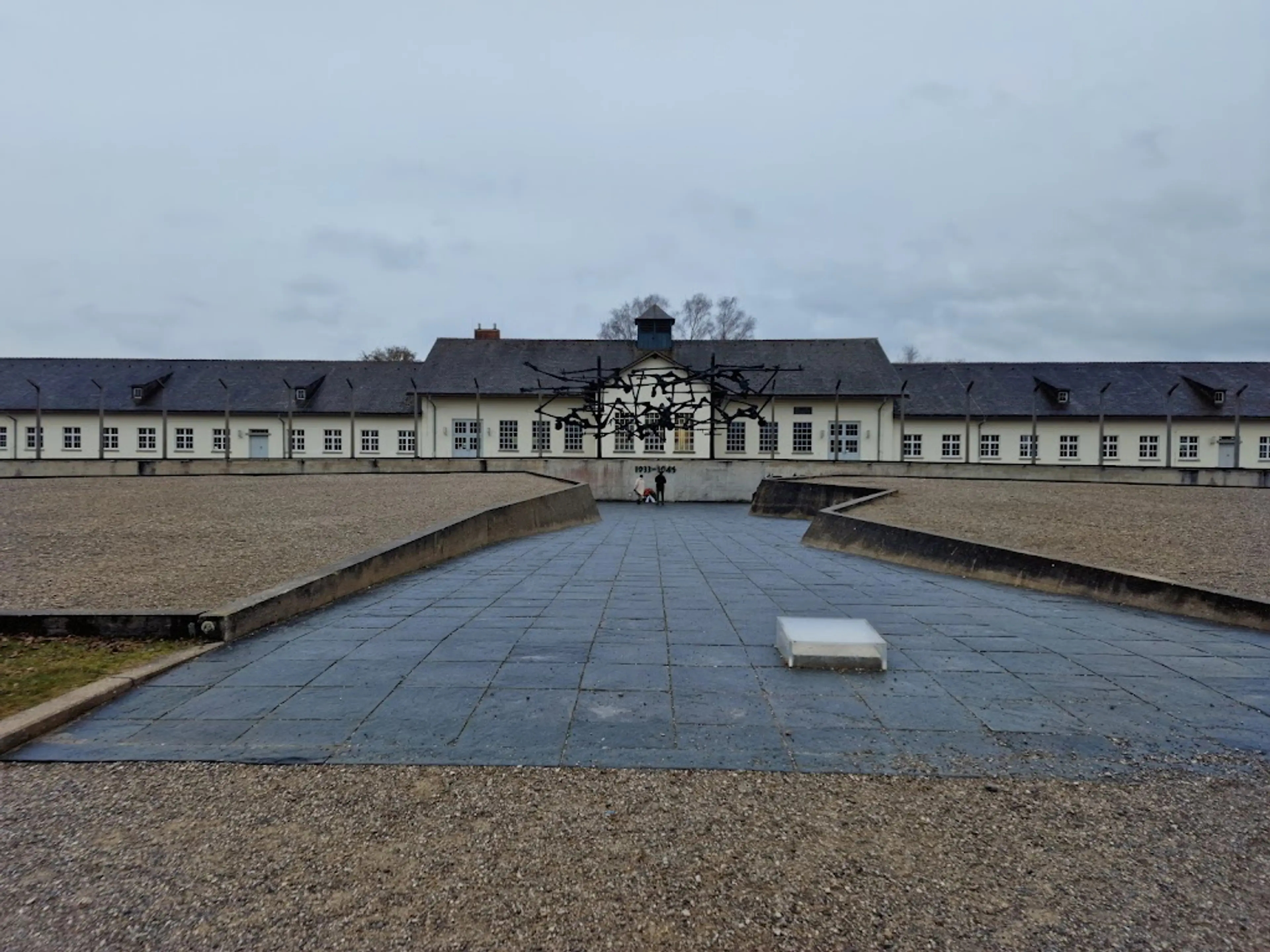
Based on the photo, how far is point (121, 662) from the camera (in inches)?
196

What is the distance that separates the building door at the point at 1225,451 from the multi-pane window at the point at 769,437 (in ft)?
82.8

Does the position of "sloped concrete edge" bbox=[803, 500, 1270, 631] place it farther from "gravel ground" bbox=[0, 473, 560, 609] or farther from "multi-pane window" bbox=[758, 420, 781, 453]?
"multi-pane window" bbox=[758, 420, 781, 453]

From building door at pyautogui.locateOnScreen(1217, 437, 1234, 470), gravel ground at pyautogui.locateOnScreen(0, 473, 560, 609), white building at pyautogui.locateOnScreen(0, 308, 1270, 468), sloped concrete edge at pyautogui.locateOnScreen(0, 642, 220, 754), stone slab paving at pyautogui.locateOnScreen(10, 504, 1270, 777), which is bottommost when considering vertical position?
stone slab paving at pyautogui.locateOnScreen(10, 504, 1270, 777)

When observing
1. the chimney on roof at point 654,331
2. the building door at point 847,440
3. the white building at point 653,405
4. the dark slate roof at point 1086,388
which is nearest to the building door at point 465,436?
the white building at point 653,405

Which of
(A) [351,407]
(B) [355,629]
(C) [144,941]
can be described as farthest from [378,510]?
(A) [351,407]

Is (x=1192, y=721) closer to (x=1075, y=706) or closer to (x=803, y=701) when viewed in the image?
(x=1075, y=706)

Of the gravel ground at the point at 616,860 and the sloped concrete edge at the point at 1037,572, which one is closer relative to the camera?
the gravel ground at the point at 616,860

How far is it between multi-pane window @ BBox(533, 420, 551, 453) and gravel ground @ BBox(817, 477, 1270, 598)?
1004 inches

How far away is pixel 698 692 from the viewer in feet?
14.8

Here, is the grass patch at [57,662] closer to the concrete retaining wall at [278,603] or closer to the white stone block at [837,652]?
the concrete retaining wall at [278,603]

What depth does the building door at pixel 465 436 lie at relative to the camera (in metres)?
41.4

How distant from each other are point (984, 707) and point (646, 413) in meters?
21.3

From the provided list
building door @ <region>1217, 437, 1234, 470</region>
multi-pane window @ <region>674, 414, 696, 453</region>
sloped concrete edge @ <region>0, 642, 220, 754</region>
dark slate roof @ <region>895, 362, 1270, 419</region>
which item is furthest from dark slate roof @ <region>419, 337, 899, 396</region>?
sloped concrete edge @ <region>0, 642, 220, 754</region>

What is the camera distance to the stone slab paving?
12.0ft
